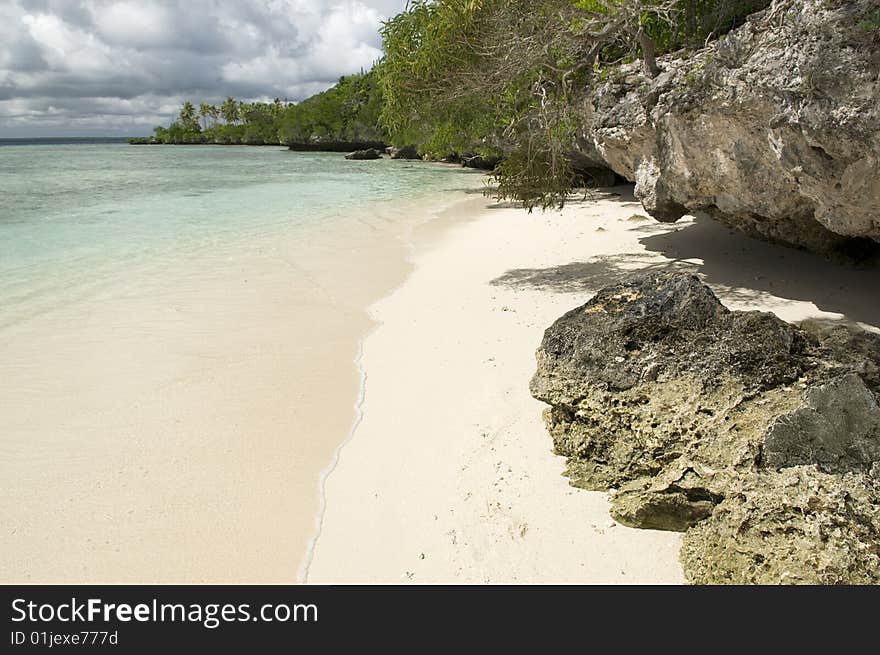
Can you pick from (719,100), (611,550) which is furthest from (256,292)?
(611,550)

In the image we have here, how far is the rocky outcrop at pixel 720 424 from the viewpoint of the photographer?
10.2 feet

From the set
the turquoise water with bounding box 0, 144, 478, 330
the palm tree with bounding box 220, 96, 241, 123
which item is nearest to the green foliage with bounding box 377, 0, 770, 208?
the turquoise water with bounding box 0, 144, 478, 330

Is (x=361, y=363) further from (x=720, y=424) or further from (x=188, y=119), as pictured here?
(x=188, y=119)

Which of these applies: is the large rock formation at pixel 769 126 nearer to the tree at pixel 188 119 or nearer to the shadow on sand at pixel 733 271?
the shadow on sand at pixel 733 271

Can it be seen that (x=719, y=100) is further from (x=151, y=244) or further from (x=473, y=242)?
(x=151, y=244)

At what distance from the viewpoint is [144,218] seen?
65.8 feet

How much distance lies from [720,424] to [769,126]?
4.60 m

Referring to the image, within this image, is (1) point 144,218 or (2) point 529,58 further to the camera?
(1) point 144,218

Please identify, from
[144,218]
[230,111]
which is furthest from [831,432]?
[230,111]

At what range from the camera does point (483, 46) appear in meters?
9.68

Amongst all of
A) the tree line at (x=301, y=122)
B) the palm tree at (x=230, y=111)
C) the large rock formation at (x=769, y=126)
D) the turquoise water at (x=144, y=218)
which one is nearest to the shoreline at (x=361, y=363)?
the turquoise water at (x=144, y=218)

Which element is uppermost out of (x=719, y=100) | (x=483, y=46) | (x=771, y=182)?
(x=483, y=46)

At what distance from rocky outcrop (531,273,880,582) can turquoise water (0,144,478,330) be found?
854cm
